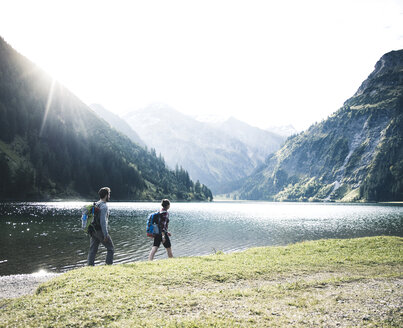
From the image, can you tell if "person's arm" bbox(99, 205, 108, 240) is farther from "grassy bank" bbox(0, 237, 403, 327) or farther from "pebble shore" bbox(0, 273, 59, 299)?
"pebble shore" bbox(0, 273, 59, 299)

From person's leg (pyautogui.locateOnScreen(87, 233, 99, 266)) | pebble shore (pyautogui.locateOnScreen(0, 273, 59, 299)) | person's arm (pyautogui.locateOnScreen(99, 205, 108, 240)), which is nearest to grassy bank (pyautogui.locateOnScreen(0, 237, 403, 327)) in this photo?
person's arm (pyautogui.locateOnScreen(99, 205, 108, 240))

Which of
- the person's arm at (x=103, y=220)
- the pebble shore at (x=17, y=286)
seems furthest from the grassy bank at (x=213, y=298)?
the pebble shore at (x=17, y=286)

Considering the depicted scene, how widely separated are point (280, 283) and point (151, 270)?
798 cm

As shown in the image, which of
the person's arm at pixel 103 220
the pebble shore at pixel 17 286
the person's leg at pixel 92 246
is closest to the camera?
the pebble shore at pixel 17 286

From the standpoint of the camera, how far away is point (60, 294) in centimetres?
1232

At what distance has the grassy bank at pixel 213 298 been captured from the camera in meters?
9.73

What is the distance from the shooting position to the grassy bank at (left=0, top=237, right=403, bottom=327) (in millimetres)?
9727

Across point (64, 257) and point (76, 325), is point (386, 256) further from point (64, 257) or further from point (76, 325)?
point (64, 257)

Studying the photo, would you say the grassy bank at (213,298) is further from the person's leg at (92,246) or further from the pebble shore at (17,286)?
the pebble shore at (17,286)

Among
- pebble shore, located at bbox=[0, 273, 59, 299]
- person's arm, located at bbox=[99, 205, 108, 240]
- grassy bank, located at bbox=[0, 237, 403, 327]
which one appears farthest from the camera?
person's arm, located at bbox=[99, 205, 108, 240]

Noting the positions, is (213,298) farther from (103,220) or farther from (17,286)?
(17,286)

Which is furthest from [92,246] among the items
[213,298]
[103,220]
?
[213,298]

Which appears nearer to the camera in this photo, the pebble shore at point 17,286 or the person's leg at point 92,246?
the pebble shore at point 17,286

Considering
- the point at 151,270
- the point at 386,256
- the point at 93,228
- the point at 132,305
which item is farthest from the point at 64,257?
the point at 386,256
